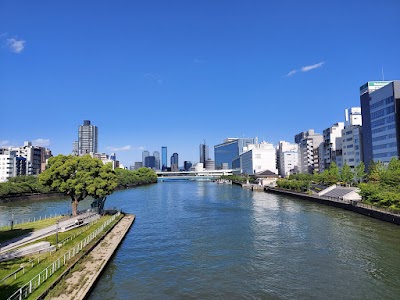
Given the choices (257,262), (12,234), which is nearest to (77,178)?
(12,234)

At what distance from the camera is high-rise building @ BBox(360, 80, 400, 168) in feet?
288

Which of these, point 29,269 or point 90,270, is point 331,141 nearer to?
point 90,270

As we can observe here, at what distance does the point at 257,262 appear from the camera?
29.8 metres

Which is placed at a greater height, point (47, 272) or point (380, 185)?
point (380, 185)

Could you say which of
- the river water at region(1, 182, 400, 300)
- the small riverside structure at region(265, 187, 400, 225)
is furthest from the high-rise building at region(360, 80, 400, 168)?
the river water at region(1, 182, 400, 300)

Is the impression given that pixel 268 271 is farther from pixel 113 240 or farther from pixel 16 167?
pixel 16 167

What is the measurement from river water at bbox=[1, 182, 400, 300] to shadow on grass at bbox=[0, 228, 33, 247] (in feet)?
34.2

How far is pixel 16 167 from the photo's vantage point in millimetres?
168000

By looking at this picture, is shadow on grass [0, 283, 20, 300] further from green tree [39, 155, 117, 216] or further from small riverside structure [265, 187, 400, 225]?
small riverside structure [265, 187, 400, 225]

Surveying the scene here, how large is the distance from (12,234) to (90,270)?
51.4 ft

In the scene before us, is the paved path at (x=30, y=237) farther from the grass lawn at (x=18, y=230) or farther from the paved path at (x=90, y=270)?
the paved path at (x=90, y=270)

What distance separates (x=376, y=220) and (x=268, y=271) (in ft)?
103

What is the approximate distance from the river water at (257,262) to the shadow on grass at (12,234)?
10.4 metres

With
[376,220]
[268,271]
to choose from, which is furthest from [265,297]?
[376,220]
